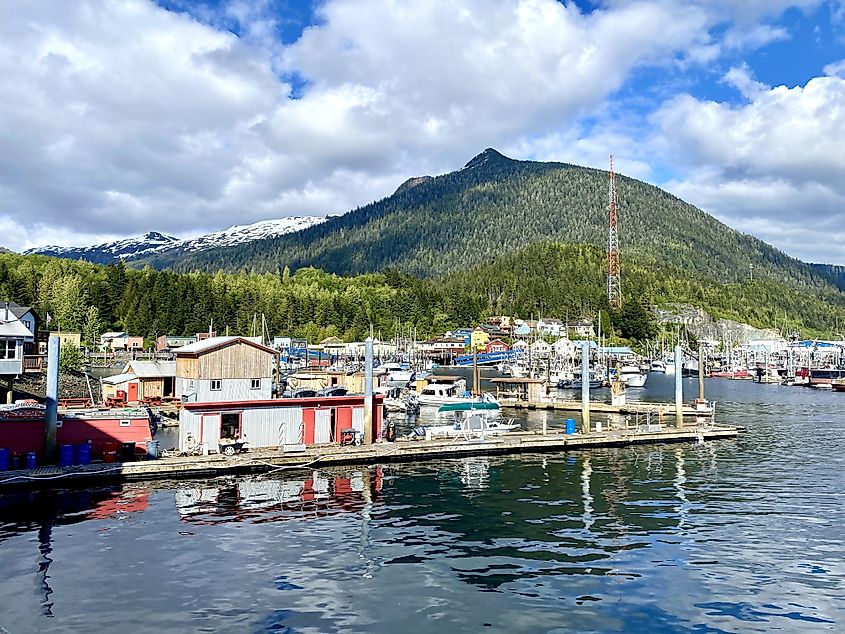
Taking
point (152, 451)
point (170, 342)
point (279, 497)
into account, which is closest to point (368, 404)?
point (279, 497)

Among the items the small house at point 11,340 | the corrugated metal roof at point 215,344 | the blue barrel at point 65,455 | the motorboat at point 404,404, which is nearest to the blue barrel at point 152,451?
the blue barrel at point 65,455

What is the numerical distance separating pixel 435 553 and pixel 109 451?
77.8 ft

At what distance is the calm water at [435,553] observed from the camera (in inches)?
818

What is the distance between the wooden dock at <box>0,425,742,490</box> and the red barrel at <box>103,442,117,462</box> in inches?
76.5

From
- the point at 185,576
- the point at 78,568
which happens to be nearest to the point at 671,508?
the point at 185,576

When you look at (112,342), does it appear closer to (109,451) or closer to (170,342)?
(170,342)

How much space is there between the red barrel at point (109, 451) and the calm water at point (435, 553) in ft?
13.3

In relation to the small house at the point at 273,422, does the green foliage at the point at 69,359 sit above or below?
above

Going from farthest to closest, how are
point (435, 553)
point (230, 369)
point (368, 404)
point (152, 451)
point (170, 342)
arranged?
point (170, 342)
point (230, 369)
point (368, 404)
point (152, 451)
point (435, 553)

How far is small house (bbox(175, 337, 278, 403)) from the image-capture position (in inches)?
2534

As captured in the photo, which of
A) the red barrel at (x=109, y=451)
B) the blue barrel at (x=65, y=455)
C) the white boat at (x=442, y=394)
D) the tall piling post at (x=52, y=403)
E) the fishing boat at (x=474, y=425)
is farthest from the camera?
the white boat at (x=442, y=394)

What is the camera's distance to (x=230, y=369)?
215ft

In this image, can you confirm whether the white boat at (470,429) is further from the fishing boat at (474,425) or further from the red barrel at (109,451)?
the red barrel at (109,451)

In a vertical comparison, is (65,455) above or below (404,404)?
below
